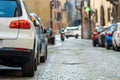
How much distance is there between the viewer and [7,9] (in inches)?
420

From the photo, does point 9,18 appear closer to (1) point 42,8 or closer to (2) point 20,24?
(2) point 20,24

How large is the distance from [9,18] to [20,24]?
0.88ft

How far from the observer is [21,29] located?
34.4 ft

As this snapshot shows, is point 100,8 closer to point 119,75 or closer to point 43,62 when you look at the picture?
point 43,62

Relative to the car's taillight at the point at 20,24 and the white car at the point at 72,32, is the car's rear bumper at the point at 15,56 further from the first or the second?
the white car at the point at 72,32

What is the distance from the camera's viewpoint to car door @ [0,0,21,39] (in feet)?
34.1

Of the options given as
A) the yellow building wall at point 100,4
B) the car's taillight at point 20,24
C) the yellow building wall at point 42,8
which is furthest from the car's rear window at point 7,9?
the yellow building wall at point 42,8

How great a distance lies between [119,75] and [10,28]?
2815mm

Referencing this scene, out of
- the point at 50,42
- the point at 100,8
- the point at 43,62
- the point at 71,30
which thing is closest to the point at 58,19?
the point at 71,30

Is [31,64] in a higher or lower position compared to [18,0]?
lower

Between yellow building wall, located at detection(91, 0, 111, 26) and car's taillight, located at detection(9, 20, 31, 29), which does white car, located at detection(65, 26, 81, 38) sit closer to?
yellow building wall, located at detection(91, 0, 111, 26)

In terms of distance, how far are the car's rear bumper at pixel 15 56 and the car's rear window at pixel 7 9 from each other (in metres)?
0.84

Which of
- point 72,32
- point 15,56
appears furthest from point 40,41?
point 72,32

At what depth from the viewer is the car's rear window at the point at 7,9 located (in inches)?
418
